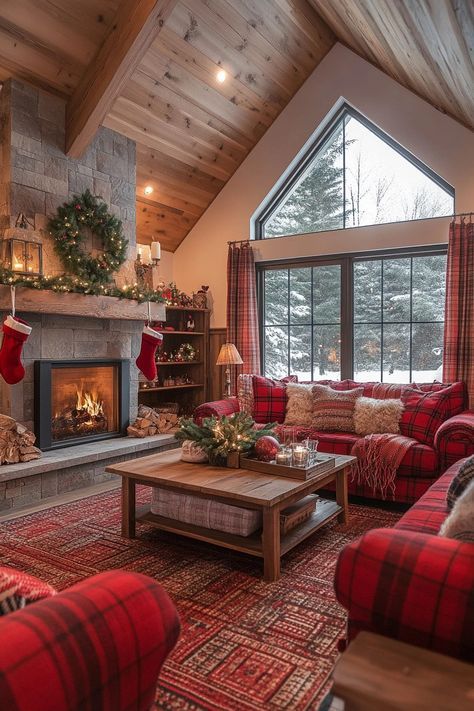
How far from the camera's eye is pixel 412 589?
4.27 feet

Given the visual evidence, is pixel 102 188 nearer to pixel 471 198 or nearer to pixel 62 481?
pixel 62 481

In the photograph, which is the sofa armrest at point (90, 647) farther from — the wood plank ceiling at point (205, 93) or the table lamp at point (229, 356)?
the wood plank ceiling at point (205, 93)

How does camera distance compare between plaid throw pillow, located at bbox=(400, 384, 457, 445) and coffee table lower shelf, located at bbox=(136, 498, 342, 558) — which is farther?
plaid throw pillow, located at bbox=(400, 384, 457, 445)

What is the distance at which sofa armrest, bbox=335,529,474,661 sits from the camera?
1249mm

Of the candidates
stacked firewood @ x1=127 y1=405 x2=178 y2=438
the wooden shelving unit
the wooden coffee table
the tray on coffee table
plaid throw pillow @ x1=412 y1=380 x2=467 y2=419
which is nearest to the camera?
the wooden coffee table

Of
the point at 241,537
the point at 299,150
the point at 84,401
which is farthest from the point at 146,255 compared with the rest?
the point at 241,537

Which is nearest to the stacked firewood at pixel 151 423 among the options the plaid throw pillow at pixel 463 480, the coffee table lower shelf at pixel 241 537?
the coffee table lower shelf at pixel 241 537

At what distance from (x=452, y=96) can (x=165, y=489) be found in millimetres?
3576

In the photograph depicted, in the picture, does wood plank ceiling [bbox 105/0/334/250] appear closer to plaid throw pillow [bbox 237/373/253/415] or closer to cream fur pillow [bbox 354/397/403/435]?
plaid throw pillow [bbox 237/373/253/415]

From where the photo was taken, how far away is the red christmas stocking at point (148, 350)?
4.55 metres

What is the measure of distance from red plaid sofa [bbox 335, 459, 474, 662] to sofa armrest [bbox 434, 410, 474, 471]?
2.13m

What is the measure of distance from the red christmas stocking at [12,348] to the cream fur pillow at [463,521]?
304 centimetres

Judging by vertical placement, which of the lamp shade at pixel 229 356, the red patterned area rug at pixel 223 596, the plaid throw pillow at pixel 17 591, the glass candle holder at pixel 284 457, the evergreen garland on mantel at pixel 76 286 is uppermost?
the evergreen garland on mantel at pixel 76 286

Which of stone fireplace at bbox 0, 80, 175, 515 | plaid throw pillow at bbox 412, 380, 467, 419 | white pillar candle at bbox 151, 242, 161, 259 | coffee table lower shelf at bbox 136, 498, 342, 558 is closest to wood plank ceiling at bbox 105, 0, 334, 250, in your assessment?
stone fireplace at bbox 0, 80, 175, 515
